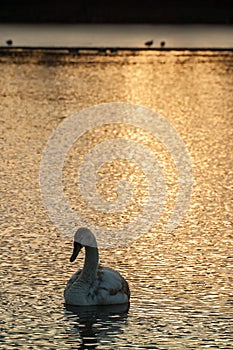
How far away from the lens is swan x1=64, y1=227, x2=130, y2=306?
13.8 metres

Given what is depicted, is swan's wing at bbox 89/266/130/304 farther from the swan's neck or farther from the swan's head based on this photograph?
the swan's head

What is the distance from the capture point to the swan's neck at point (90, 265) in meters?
13.8

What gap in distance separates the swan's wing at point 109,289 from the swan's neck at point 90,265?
3.9 inches

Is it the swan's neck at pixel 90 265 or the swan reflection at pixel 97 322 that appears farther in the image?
the swan's neck at pixel 90 265

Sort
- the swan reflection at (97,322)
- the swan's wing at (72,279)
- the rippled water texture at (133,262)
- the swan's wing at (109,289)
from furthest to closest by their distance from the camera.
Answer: the swan's wing at (72,279) < the swan's wing at (109,289) < the rippled water texture at (133,262) < the swan reflection at (97,322)

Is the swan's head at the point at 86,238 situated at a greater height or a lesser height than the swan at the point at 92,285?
greater

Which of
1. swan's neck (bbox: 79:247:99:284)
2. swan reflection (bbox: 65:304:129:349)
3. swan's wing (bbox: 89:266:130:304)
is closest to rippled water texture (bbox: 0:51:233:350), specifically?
swan reflection (bbox: 65:304:129:349)

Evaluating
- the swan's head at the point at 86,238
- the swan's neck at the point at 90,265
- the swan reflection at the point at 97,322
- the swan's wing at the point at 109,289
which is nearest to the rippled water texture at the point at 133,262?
the swan reflection at the point at 97,322

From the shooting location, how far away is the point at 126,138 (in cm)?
2878

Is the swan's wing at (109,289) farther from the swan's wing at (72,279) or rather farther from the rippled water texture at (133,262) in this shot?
the swan's wing at (72,279)

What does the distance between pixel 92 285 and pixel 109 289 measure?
0.18 m
